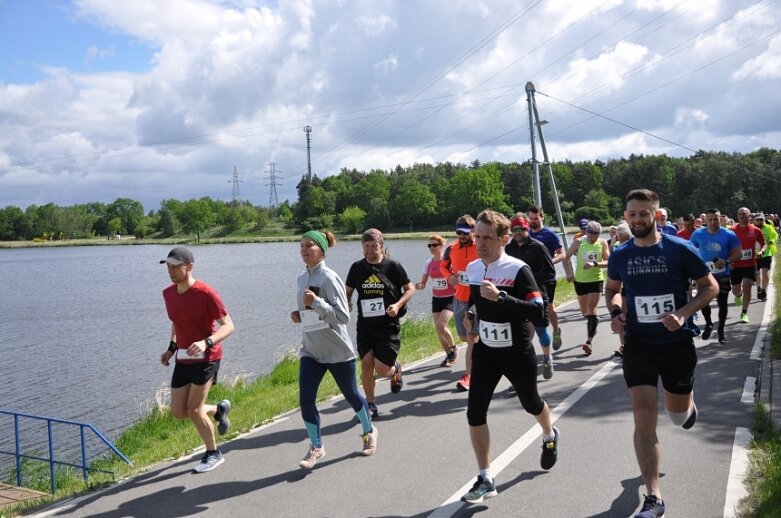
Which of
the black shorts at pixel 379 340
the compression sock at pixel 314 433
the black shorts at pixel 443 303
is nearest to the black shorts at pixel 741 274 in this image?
the black shorts at pixel 443 303

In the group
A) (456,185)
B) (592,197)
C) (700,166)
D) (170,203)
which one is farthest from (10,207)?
(700,166)

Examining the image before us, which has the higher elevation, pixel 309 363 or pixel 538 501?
pixel 309 363

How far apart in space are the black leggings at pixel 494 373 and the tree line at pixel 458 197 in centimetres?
8820

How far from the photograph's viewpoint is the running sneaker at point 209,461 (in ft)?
19.7

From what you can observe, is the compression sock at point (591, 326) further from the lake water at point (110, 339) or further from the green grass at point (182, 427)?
the lake water at point (110, 339)

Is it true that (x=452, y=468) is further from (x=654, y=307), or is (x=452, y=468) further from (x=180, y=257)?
(x=180, y=257)

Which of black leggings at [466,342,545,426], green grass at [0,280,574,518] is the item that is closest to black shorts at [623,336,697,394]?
black leggings at [466,342,545,426]

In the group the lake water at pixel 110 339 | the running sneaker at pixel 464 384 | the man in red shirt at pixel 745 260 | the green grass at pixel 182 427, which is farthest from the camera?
the lake water at pixel 110 339

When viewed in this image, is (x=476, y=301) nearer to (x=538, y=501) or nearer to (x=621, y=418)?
(x=538, y=501)

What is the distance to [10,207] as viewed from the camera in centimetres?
15950

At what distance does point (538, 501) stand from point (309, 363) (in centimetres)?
234

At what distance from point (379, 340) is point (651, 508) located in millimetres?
3520

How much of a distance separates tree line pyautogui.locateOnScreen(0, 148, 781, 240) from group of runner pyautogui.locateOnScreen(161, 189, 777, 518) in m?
86.3

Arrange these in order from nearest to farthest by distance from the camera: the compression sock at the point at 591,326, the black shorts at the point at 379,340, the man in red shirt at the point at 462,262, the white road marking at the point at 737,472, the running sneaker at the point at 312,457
Result: the white road marking at the point at 737,472
the running sneaker at the point at 312,457
the black shorts at the point at 379,340
the man in red shirt at the point at 462,262
the compression sock at the point at 591,326
